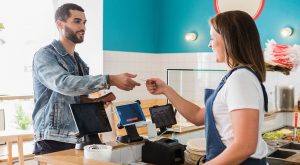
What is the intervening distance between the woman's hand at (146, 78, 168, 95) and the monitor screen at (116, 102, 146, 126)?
0.16 meters

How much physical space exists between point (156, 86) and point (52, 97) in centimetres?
63

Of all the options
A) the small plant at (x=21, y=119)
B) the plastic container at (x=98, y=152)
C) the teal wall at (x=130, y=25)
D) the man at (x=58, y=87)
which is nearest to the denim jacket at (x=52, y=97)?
the man at (x=58, y=87)

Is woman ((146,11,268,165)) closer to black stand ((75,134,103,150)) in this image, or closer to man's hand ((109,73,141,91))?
man's hand ((109,73,141,91))

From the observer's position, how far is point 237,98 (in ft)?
4.27

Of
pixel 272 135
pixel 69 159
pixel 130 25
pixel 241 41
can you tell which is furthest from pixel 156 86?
pixel 130 25

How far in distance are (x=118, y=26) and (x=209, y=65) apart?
1320mm

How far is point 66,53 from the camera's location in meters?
2.28

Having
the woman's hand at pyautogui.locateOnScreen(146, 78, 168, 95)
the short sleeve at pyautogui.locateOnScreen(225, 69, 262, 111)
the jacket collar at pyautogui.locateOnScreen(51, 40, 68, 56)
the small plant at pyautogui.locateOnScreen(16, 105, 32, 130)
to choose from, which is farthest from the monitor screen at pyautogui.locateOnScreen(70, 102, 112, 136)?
the small plant at pyautogui.locateOnScreen(16, 105, 32, 130)

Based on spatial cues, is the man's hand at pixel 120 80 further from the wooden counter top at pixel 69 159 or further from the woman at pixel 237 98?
the woman at pixel 237 98

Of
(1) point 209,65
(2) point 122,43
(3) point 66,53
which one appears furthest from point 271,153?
(2) point 122,43

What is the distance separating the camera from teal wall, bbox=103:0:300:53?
4.39 metres

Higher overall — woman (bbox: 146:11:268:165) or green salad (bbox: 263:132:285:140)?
woman (bbox: 146:11:268:165)

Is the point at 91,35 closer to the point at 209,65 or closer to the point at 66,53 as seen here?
the point at 209,65

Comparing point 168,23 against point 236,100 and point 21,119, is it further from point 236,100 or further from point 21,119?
point 236,100
